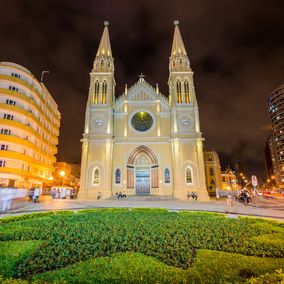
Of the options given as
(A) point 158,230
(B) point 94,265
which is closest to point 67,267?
(B) point 94,265

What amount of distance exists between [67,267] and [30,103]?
36.5 m

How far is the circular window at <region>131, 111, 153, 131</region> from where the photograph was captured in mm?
35156

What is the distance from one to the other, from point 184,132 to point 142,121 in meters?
7.74

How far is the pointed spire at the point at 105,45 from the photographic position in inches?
1530

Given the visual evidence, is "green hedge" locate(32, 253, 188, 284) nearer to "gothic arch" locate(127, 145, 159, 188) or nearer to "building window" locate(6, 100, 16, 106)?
"gothic arch" locate(127, 145, 159, 188)

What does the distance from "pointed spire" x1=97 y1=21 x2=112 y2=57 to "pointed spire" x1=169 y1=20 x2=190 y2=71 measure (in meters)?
12.7

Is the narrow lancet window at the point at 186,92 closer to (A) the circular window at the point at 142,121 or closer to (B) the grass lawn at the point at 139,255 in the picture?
(A) the circular window at the point at 142,121

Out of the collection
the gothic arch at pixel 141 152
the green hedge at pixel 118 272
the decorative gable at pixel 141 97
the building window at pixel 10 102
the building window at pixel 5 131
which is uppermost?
the decorative gable at pixel 141 97

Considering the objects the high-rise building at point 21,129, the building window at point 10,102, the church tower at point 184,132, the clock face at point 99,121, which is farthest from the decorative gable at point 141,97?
the building window at point 10,102

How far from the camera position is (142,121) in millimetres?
35500

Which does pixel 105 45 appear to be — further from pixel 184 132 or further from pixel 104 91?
pixel 184 132

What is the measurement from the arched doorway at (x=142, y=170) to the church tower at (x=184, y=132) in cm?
389

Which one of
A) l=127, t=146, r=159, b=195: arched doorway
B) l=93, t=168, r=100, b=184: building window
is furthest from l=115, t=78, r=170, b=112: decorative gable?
l=93, t=168, r=100, b=184: building window

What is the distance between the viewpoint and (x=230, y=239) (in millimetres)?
6812
